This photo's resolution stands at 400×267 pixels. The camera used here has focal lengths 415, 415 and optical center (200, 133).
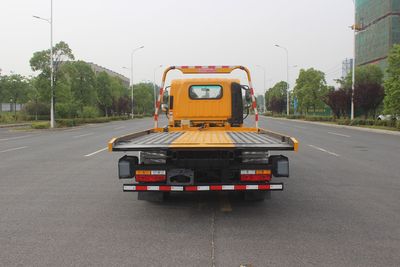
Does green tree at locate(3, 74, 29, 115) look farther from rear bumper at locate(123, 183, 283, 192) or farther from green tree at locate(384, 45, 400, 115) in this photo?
rear bumper at locate(123, 183, 283, 192)

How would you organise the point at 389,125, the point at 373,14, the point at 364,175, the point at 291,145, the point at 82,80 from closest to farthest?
the point at 291,145, the point at 364,175, the point at 389,125, the point at 82,80, the point at 373,14

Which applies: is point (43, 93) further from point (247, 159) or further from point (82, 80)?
point (247, 159)

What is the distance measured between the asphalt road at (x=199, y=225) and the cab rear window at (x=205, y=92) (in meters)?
2.41

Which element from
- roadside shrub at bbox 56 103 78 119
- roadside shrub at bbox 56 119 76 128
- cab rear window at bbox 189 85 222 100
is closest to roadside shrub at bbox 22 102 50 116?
roadside shrub at bbox 56 103 78 119

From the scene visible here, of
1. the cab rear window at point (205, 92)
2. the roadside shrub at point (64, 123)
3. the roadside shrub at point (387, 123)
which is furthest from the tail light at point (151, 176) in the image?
the roadside shrub at point (64, 123)

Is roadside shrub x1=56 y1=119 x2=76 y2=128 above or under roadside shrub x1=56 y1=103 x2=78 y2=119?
under

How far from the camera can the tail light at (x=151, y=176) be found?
5477 millimetres

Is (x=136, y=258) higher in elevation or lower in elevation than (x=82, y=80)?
lower

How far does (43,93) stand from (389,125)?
2793 centimetres

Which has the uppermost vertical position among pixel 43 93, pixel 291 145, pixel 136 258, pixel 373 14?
pixel 373 14

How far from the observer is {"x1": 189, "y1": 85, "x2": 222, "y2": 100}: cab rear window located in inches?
351

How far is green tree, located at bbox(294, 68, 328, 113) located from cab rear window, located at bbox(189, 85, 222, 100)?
5381 cm

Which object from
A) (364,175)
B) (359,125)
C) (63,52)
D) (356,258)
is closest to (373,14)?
(359,125)

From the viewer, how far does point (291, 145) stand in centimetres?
530
